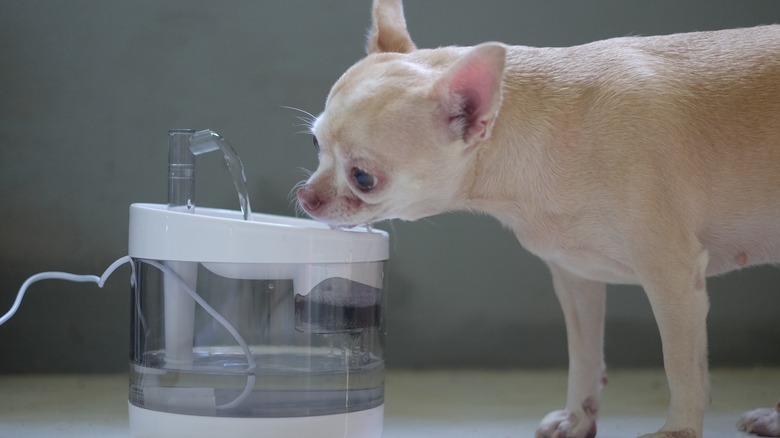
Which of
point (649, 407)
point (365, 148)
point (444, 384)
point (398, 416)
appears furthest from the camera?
point (444, 384)

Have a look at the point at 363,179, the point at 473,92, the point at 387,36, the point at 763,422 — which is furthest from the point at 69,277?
the point at 763,422

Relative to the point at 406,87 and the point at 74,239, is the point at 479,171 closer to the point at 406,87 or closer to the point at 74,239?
the point at 406,87

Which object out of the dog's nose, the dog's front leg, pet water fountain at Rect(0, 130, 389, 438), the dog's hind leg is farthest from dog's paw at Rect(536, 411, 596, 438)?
the dog's nose

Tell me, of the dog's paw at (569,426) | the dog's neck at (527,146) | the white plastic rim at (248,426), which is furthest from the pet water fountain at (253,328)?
the dog's paw at (569,426)

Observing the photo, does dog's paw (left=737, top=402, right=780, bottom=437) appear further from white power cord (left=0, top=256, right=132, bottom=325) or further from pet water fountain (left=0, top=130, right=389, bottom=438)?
white power cord (left=0, top=256, right=132, bottom=325)

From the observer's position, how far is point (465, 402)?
2.20 meters

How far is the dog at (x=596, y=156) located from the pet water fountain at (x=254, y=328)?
11 cm

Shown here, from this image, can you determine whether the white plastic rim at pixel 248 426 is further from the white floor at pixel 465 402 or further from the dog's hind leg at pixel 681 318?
the dog's hind leg at pixel 681 318

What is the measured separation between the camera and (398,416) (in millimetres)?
2037

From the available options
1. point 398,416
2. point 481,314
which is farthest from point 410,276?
point 398,416

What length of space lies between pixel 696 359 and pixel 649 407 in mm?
663

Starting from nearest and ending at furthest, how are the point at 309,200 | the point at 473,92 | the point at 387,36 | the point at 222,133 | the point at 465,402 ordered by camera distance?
1. the point at 473,92
2. the point at 309,200
3. the point at 387,36
4. the point at 465,402
5. the point at 222,133

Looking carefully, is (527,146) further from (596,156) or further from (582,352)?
(582,352)

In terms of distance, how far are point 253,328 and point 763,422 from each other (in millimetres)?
1070
